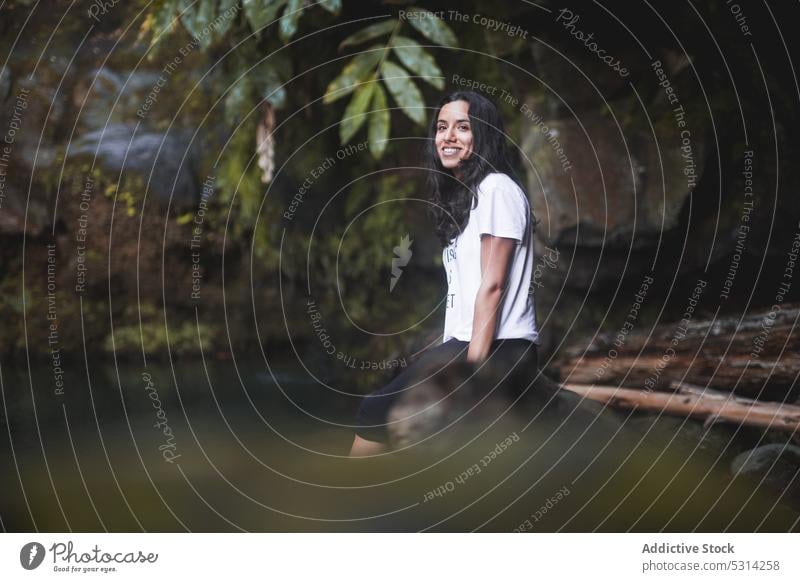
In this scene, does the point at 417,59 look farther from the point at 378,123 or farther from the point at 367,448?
the point at 367,448

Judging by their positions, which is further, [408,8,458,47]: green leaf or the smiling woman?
[408,8,458,47]: green leaf

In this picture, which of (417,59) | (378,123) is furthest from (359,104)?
(417,59)

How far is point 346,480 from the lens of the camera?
1.90m

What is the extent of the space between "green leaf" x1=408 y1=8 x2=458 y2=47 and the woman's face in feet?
1.81

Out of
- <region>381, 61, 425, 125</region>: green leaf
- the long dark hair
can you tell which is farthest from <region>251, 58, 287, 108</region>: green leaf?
the long dark hair

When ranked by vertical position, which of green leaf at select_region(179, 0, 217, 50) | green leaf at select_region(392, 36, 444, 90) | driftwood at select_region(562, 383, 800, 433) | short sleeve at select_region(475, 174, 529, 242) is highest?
green leaf at select_region(179, 0, 217, 50)

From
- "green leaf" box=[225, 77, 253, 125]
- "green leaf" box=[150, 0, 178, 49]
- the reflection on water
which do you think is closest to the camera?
the reflection on water

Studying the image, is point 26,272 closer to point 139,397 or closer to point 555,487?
point 139,397

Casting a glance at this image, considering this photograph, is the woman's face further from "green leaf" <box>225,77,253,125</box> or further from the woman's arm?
"green leaf" <box>225,77,253,125</box>

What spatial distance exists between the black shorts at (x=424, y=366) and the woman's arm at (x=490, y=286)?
0.11 ft

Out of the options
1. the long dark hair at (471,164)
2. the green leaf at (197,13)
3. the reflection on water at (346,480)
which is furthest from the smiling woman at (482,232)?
the green leaf at (197,13)

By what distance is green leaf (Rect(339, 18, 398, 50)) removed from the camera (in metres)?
2.32
